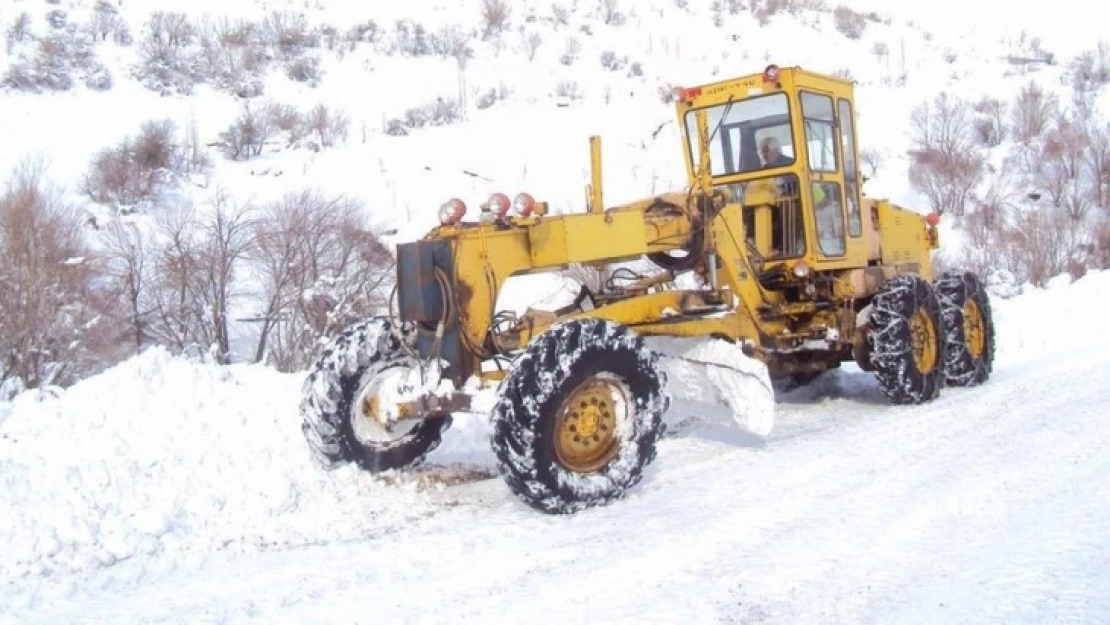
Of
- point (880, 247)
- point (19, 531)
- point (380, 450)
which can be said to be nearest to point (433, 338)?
point (380, 450)

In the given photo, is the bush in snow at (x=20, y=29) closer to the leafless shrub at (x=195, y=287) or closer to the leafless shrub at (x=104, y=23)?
the leafless shrub at (x=104, y=23)

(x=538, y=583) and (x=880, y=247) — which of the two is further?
(x=880, y=247)

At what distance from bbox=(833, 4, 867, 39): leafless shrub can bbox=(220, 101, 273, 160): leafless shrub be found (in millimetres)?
24200

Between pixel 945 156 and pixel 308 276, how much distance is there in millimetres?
18453

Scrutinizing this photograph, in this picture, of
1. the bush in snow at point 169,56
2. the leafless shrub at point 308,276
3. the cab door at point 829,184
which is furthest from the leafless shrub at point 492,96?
the cab door at point 829,184

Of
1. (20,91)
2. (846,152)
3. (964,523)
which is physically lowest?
(964,523)

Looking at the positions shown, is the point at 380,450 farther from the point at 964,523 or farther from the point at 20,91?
the point at 20,91

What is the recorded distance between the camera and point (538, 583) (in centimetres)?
492

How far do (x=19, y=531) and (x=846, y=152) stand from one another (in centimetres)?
745

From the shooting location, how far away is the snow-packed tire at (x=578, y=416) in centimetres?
592

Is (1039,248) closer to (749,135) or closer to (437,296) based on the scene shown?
(749,135)

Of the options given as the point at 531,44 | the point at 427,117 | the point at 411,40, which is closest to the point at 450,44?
the point at 411,40

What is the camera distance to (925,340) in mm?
9742

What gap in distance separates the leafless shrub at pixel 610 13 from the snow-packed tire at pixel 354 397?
31013 mm
